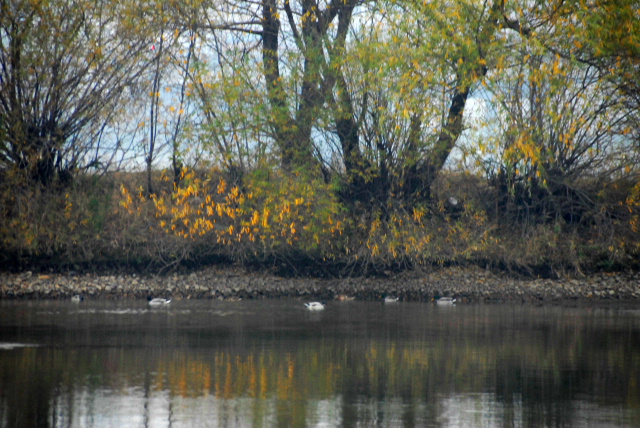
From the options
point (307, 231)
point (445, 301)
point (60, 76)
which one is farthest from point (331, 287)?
point (60, 76)

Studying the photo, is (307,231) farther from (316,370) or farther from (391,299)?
(316,370)

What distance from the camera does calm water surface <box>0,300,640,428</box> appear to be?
943 centimetres

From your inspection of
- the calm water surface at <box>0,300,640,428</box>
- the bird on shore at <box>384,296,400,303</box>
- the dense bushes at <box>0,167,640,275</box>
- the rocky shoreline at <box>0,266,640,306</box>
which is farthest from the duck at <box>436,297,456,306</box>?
the calm water surface at <box>0,300,640,428</box>

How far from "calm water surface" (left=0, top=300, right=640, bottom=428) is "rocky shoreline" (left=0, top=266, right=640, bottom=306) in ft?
17.3

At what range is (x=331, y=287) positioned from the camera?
2728cm

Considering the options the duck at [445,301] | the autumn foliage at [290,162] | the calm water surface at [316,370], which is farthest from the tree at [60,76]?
the duck at [445,301]

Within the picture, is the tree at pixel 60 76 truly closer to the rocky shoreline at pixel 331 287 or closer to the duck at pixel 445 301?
the rocky shoreline at pixel 331 287

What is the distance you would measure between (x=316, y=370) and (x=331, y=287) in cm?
1487

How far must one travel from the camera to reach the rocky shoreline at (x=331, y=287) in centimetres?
2614

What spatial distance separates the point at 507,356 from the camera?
1395 centimetres

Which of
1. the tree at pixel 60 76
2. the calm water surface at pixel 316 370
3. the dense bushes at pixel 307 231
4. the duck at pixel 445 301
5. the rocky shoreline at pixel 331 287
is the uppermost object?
the tree at pixel 60 76

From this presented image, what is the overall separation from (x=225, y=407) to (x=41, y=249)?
20767 mm

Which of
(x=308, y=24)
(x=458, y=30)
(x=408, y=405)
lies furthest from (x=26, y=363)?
(x=308, y=24)

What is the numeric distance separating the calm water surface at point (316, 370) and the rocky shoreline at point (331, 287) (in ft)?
17.3
